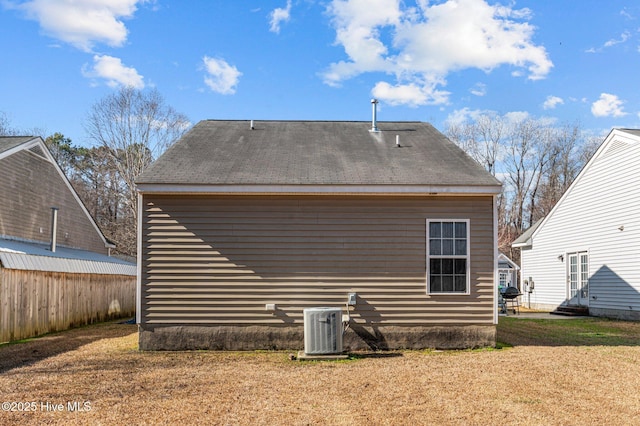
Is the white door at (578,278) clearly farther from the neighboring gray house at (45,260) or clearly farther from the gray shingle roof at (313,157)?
the neighboring gray house at (45,260)

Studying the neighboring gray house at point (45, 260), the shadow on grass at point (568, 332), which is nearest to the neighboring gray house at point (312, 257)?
the shadow on grass at point (568, 332)

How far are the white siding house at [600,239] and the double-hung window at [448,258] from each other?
8244mm

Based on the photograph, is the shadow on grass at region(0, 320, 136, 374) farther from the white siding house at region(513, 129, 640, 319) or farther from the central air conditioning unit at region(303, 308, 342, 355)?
the white siding house at region(513, 129, 640, 319)

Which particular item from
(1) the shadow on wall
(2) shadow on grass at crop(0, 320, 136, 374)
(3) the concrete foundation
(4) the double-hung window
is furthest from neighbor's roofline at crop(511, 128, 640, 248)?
(2) shadow on grass at crop(0, 320, 136, 374)

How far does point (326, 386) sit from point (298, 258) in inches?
132

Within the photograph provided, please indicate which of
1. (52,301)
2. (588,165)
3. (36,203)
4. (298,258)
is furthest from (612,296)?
(36,203)

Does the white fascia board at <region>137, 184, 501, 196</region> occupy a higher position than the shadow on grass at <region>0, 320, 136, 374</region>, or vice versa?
the white fascia board at <region>137, 184, 501, 196</region>

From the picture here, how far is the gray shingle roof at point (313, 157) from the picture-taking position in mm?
10219

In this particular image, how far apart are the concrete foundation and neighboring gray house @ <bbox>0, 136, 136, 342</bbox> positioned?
13.1 ft

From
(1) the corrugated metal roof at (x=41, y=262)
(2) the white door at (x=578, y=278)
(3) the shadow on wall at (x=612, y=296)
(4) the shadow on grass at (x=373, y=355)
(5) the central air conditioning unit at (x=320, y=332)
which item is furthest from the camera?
(2) the white door at (x=578, y=278)

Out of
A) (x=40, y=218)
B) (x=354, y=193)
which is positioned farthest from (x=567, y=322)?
(x=40, y=218)

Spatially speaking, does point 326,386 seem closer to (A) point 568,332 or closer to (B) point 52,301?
(A) point 568,332

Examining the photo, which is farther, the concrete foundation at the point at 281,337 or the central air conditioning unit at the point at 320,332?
the concrete foundation at the point at 281,337

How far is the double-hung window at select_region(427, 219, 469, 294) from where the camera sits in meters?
10.2
